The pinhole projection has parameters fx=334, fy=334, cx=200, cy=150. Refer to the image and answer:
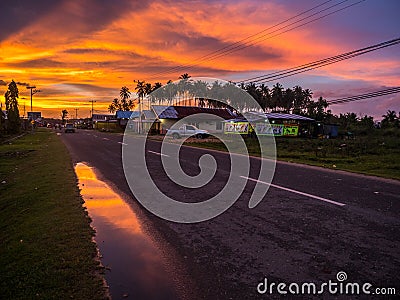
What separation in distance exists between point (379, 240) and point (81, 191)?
751 centimetres

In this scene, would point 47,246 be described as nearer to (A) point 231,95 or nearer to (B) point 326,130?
(B) point 326,130

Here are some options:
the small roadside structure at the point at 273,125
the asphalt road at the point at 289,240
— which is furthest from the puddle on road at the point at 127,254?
the small roadside structure at the point at 273,125

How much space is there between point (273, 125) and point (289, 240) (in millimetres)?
40768

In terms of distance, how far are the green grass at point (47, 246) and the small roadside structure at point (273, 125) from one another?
37.6 meters

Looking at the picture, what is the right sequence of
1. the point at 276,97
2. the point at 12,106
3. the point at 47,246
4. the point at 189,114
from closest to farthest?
the point at 47,246, the point at 12,106, the point at 189,114, the point at 276,97

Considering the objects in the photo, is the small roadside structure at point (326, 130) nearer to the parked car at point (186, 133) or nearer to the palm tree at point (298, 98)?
the parked car at point (186, 133)

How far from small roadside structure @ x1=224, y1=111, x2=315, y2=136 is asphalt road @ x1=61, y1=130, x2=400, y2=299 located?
36149 mm

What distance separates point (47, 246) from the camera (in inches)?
203

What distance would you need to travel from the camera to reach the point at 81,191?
9.51 metres

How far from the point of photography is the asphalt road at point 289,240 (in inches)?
161

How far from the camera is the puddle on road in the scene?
3.89 meters

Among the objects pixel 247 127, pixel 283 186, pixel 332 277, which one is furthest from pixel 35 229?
pixel 247 127

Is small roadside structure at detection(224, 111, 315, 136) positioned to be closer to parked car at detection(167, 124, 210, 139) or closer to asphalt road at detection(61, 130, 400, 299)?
parked car at detection(167, 124, 210, 139)

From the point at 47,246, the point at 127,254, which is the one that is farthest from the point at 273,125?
the point at 47,246
